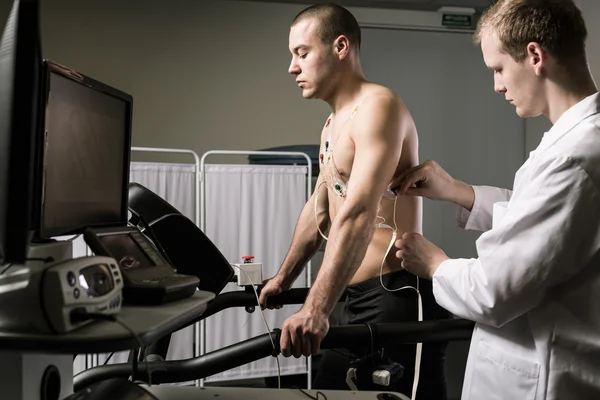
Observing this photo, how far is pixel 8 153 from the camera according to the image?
77 cm

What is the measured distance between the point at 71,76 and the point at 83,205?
242mm

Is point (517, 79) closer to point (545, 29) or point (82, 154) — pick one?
point (545, 29)

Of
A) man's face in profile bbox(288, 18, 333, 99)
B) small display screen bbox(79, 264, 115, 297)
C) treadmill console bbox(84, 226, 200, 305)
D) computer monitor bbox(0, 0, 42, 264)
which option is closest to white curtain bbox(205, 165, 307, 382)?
man's face in profile bbox(288, 18, 333, 99)

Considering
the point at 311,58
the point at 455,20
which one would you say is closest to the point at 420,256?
the point at 311,58

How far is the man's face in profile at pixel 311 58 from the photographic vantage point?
202 cm

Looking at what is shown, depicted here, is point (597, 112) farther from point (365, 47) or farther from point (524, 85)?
point (365, 47)

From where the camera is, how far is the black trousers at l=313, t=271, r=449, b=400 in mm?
1890

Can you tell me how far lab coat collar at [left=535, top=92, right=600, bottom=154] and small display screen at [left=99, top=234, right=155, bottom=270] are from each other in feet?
2.76

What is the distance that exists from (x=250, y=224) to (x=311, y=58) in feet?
5.52

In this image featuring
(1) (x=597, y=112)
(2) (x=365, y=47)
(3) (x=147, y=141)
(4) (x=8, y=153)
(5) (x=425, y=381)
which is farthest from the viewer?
(2) (x=365, y=47)

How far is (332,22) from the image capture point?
6.63 feet

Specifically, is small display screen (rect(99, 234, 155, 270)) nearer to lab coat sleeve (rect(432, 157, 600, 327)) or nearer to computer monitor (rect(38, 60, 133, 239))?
computer monitor (rect(38, 60, 133, 239))

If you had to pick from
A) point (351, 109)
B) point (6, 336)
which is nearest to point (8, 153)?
point (6, 336)

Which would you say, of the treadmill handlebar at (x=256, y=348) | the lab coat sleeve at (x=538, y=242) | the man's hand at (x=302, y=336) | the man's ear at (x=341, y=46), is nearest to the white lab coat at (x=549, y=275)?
the lab coat sleeve at (x=538, y=242)
